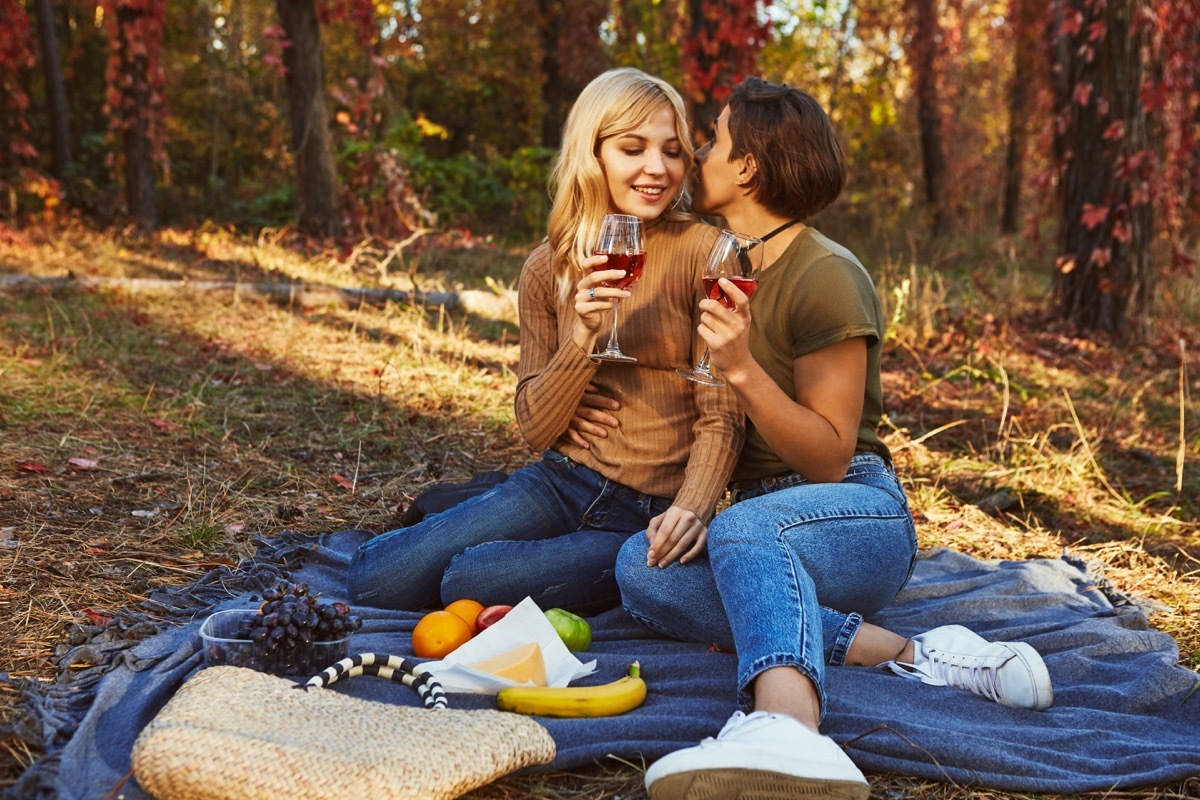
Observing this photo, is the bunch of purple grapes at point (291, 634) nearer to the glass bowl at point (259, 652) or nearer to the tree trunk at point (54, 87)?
the glass bowl at point (259, 652)

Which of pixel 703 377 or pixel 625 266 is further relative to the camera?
pixel 703 377

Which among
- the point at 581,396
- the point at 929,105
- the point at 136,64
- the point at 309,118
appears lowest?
the point at 581,396

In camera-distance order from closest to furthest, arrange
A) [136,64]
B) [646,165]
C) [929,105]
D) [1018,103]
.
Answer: [646,165], [136,64], [929,105], [1018,103]

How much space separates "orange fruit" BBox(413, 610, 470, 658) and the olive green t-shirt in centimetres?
91

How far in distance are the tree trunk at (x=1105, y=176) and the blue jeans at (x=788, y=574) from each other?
4.95m

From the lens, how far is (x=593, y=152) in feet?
9.83

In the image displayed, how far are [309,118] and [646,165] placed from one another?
804 cm

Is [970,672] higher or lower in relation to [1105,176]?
lower

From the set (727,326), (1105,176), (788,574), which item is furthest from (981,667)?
(1105,176)

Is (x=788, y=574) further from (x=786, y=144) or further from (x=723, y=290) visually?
(x=786, y=144)

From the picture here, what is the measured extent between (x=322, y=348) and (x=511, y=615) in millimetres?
4196

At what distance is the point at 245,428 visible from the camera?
4781 mm

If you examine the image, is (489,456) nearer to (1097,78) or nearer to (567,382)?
(567,382)

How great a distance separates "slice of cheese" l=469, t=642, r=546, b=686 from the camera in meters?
2.47
